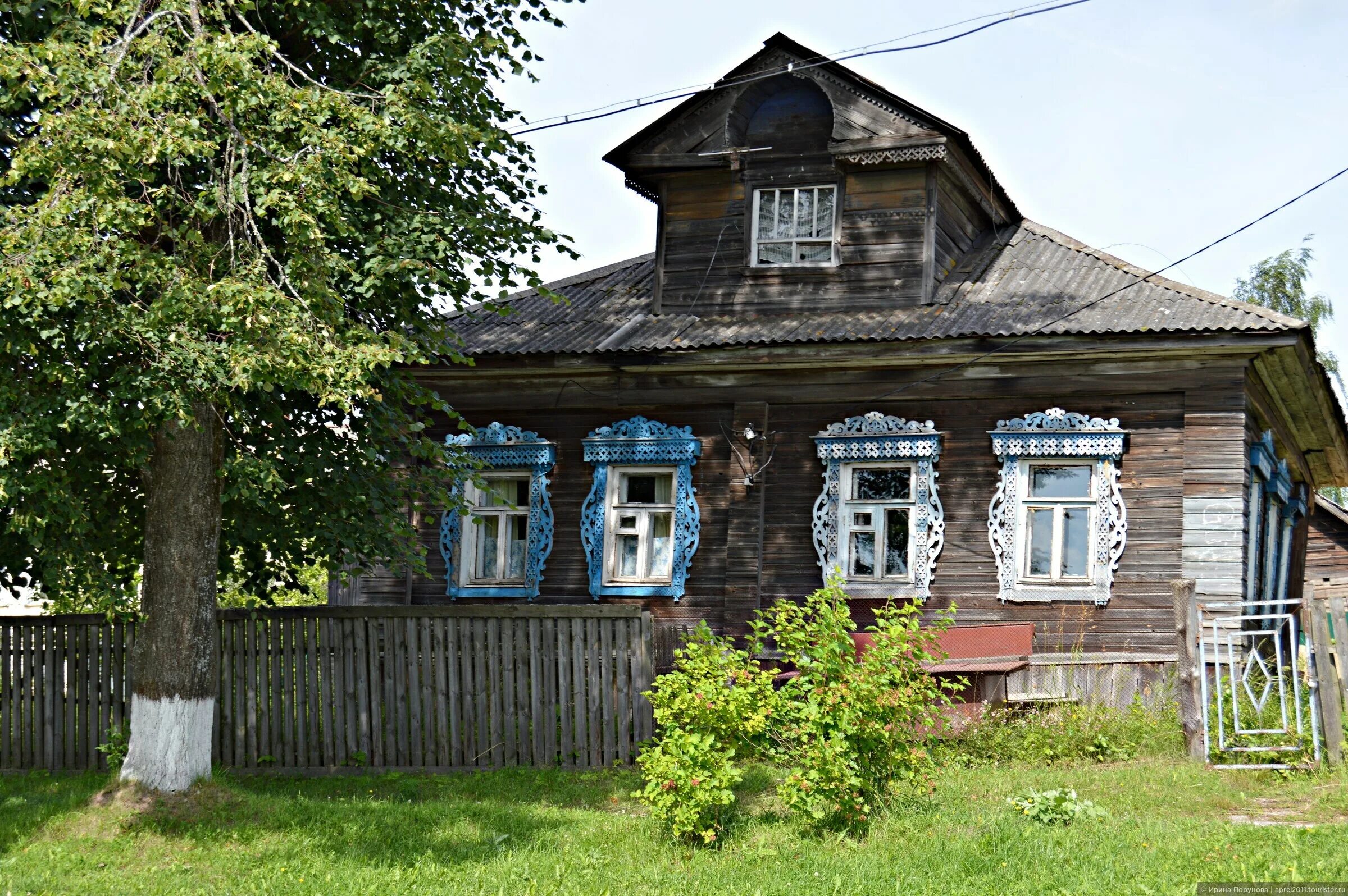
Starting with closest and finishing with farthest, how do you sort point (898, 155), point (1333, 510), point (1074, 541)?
point (1074, 541)
point (898, 155)
point (1333, 510)

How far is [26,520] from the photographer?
8.70m

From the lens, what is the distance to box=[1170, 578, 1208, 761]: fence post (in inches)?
384

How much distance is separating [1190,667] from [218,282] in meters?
7.31

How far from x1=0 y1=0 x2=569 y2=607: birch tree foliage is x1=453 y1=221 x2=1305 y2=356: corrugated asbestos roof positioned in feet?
8.72

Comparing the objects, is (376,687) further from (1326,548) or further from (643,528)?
(1326,548)

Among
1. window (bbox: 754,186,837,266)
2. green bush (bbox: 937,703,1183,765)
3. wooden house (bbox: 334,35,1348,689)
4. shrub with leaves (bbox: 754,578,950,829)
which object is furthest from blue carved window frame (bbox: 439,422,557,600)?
shrub with leaves (bbox: 754,578,950,829)

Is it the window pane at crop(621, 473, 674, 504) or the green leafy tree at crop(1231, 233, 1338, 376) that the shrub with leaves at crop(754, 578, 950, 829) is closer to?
the window pane at crop(621, 473, 674, 504)

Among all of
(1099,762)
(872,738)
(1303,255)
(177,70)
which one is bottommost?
(1099,762)

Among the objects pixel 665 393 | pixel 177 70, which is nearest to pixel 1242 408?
pixel 665 393

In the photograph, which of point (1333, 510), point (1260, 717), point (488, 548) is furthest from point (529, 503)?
point (1333, 510)

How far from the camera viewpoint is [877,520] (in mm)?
13633

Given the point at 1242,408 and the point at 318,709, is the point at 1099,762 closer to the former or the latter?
the point at 1242,408

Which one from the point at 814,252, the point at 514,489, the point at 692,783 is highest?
the point at 814,252

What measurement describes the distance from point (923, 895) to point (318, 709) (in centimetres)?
656
